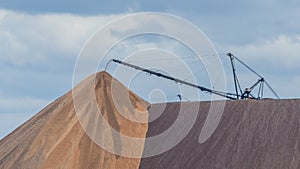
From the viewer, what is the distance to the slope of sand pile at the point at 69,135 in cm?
3409

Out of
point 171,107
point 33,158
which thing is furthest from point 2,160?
point 171,107

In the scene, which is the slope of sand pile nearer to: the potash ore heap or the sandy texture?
the potash ore heap

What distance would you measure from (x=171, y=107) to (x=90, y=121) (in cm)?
794

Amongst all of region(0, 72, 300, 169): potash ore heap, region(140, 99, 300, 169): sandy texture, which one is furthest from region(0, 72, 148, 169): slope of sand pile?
region(140, 99, 300, 169): sandy texture

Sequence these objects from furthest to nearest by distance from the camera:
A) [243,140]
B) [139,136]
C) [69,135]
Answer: [139,136] < [243,140] < [69,135]

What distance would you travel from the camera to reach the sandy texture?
35469mm

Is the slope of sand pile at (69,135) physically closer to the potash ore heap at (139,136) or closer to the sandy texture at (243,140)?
the potash ore heap at (139,136)

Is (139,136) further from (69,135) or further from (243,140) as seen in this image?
(243,140)

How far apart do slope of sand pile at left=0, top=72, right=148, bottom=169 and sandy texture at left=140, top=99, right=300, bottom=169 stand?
189 centimetres

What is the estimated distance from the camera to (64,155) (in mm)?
34312

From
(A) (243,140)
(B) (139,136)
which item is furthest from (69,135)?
(A) (243,140)

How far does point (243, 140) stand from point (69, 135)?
9.72 m

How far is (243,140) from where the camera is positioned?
124 ft

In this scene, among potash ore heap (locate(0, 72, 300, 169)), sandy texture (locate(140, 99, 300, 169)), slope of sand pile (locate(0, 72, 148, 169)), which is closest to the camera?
slope of sand pile (locate(0, 72, 148, 169))
